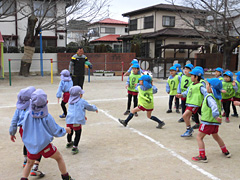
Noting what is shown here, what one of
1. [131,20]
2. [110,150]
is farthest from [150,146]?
[131,20]

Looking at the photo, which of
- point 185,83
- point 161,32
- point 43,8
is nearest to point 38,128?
point 185,83

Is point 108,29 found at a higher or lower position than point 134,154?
higher

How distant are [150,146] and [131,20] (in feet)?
103

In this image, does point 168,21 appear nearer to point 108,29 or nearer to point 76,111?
point 108,29

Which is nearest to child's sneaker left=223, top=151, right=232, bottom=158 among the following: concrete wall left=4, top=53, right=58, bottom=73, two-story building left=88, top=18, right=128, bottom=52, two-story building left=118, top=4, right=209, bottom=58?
concrete wall left=4, top=53, right=58, bottom=73

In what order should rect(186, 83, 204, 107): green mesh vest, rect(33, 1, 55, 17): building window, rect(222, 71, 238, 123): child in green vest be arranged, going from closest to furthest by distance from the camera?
rect(186, 83, 204, 107): green mesh vest < rect(222, 71, 238, 123): child in green vest < rect(33, 1, 55, 17): building window

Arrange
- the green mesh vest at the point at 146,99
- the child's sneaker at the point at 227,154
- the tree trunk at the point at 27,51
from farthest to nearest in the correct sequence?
the tree trunk at the point at 27,51 < the green mesh vest at the point at 146,99 < the child's sneaker at the point at 227,154

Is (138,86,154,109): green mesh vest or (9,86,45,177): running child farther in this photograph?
(138,86,154,109): green mesh vest

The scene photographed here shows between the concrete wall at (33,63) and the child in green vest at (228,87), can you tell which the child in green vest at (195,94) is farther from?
the concrete wall at (33,63)

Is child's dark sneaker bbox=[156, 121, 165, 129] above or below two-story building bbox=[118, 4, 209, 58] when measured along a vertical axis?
below

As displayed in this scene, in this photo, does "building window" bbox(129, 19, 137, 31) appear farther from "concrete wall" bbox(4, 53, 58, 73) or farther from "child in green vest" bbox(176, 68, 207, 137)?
"child in green vest" bbox(176, 68, 207, 137)

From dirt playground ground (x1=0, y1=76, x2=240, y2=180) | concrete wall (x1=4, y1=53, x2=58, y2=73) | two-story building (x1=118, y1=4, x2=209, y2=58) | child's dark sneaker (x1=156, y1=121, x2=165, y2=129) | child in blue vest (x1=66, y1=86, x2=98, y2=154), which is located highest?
two-story building (x1=118, y1=4, x2=209, y2=58)

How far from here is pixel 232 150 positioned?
4855 mm

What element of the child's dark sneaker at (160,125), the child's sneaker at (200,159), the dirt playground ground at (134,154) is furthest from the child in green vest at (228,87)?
the child's sneaker at (200,159)
